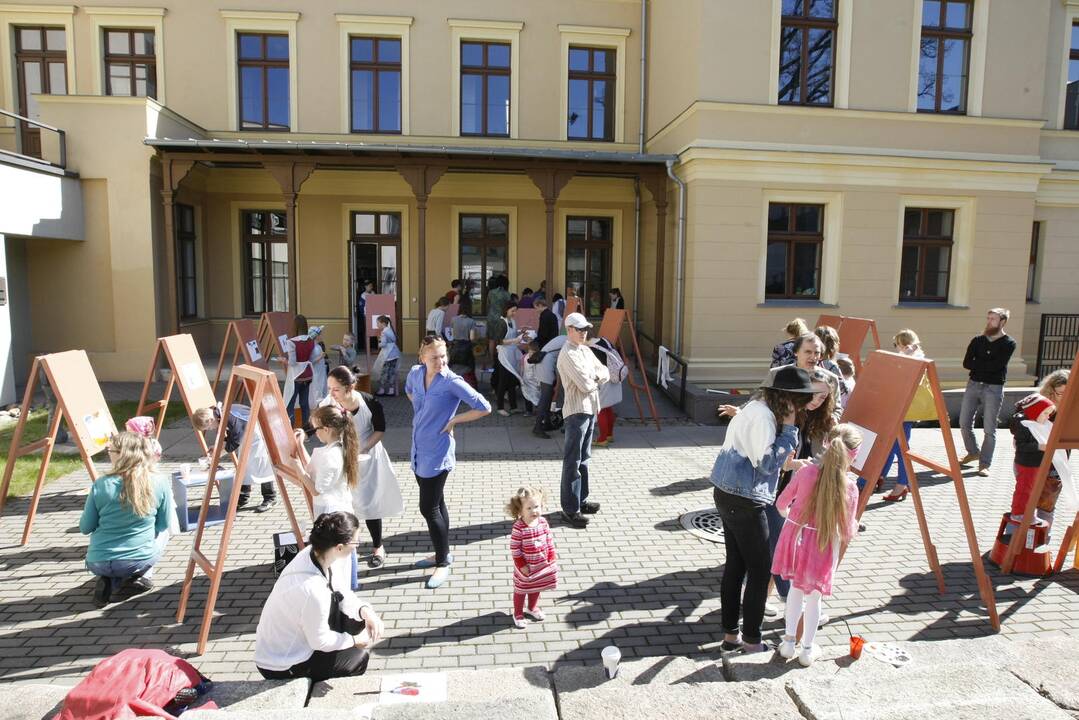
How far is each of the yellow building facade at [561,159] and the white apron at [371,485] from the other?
319 inches

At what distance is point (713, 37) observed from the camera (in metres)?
11.7

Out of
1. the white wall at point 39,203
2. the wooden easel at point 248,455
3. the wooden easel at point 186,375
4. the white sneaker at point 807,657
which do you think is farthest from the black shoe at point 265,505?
the white wall at point 39,203

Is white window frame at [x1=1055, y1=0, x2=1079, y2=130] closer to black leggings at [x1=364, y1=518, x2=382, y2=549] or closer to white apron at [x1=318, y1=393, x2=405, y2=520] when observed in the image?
white apron at [x1=318, y1=393, x2=405, y2=520]

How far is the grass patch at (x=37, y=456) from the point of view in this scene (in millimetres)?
7434

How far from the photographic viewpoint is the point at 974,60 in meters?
12.6

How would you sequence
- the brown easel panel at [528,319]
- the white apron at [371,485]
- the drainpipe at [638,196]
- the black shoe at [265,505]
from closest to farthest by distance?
1. the white apron at [371,485]
2. the black shoe at [265,505]
3. the brown easel panel at [528,319]
4. the drainpipe at [638,196]

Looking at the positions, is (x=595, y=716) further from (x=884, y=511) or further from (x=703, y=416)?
(x=703, y=416)

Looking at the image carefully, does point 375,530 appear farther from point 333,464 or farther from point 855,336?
point 855,336

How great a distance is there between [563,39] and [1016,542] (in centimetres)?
1400

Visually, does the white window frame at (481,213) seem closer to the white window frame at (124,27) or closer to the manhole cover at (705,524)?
the white window frame at (124,27)

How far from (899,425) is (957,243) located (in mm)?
10249

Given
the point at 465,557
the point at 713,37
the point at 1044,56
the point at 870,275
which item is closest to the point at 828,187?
the point at 870,275

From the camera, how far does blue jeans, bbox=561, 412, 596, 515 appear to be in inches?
239

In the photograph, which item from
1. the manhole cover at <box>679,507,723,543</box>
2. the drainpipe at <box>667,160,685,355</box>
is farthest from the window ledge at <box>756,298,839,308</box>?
the manhole cover at <box>679,507,723,543</box>
